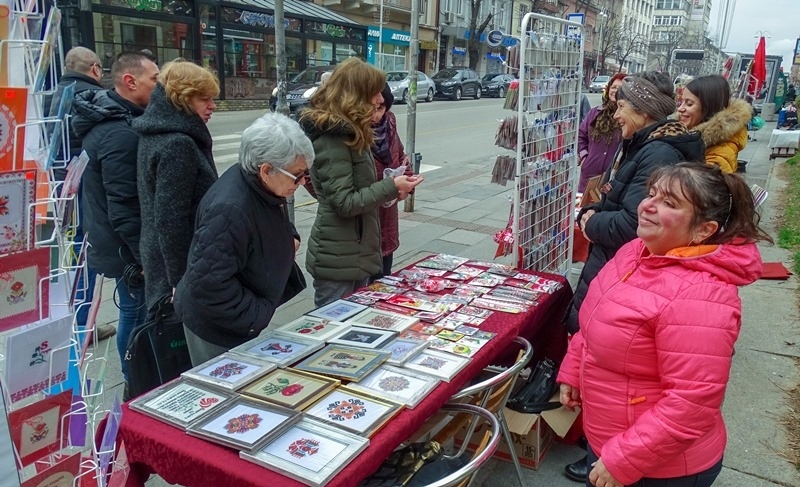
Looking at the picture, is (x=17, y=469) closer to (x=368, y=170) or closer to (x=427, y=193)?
(x=368, y=170)

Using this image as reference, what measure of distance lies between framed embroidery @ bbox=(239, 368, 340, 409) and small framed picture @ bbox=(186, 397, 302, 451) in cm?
4

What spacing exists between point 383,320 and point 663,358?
114 centimetres

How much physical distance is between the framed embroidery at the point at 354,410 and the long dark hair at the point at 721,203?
1.06 m

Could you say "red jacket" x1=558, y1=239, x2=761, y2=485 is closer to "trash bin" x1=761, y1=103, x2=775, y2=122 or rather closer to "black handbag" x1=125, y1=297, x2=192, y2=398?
"black handbag" x1=125, y1=297, x2=192, y2=398

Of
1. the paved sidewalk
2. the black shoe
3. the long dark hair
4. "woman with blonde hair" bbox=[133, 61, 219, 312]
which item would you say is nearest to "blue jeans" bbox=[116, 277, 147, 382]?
the paved sidewalk

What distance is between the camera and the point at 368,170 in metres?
2.89

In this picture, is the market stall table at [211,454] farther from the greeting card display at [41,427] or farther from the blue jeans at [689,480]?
the blue jeans at [689,480]

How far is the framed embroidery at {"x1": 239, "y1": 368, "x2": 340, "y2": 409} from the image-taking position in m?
1.74

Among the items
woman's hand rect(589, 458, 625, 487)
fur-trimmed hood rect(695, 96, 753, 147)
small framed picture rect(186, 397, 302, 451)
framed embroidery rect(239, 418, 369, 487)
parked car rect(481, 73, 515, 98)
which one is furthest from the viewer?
parked car rect(481, 73, 515, 98)

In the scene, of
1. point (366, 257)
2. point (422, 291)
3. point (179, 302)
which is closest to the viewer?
point (179, 302)

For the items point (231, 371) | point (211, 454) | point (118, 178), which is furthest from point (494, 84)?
point (211, 454)

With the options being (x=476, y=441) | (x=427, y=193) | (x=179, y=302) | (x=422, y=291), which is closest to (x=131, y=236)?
(x=179, y=302)

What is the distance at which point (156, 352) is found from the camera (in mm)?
2469

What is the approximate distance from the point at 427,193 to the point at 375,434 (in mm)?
7392
